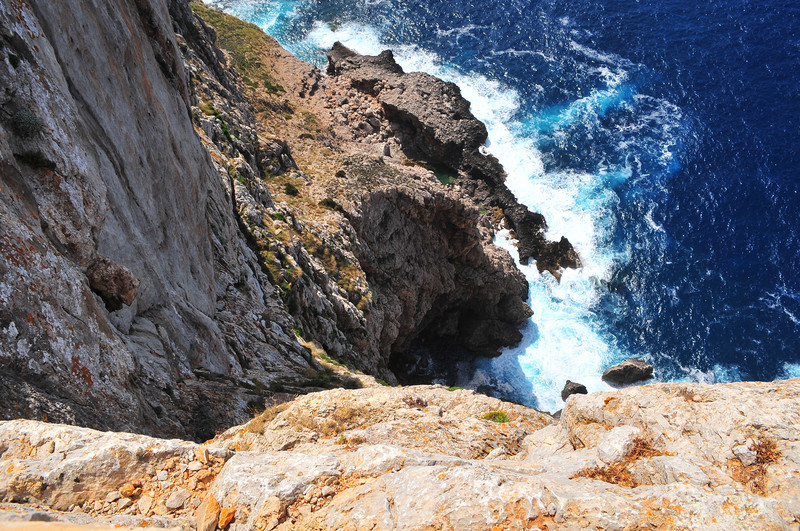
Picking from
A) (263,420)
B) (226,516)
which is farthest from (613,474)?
(263,420)

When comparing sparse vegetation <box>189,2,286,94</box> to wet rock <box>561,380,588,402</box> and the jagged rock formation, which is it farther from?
the jagged rock formation

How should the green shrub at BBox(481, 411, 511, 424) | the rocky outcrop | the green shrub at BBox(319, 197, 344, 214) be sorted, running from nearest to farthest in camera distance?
the green shrub at BBox(481, 411, 511, 424)
the green shrub at BBox(319, 197, 344, 214)
the rocky outcrop

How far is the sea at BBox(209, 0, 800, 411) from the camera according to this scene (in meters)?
57.0

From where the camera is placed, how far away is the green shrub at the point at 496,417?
53.9 ft

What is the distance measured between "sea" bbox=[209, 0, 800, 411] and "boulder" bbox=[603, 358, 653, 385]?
202 cm

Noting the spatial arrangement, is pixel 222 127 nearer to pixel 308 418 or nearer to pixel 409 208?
pixel 409 208

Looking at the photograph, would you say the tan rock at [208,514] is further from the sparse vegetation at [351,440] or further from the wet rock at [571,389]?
the wet rock at [571,389]

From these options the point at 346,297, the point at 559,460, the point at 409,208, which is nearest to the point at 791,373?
the point at 409,208

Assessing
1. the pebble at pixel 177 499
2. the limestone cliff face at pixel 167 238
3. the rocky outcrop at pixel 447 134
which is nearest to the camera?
the pebble at pixel 177 499

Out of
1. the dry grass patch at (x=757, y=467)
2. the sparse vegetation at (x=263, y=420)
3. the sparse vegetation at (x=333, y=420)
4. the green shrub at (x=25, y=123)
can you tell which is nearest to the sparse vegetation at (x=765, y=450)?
the dry grass patch at (x=757, y=467)

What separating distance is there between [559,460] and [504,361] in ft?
156

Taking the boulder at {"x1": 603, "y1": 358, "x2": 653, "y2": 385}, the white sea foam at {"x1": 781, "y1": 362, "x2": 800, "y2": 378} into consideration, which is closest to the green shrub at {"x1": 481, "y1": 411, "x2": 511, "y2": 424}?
the boulder at {"x1": 603, "y1": 358, "x2": 653, "y2": 385}

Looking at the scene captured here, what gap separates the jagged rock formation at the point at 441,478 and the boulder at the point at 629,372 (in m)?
43.5

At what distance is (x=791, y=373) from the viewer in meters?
51.2
